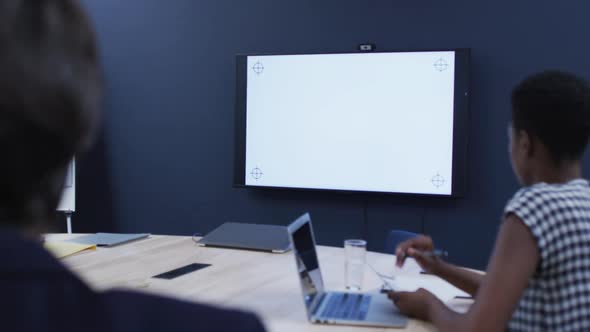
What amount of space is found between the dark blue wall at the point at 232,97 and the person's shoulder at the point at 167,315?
9.42 ft

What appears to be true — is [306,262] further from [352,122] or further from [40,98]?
[352,122]

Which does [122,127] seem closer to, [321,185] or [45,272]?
[321,185]

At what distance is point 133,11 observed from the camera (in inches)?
169

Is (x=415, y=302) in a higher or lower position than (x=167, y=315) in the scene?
lower

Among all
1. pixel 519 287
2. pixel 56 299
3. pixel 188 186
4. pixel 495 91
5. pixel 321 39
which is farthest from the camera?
pixel 188 186

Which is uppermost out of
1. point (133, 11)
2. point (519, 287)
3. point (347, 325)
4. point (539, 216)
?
point (133, 11)

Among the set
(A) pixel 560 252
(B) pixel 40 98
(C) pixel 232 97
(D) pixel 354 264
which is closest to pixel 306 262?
(D) pixel 354 264

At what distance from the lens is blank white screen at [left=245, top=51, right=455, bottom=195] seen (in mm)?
3432

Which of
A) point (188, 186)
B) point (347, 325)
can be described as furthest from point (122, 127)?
point (347, 325)

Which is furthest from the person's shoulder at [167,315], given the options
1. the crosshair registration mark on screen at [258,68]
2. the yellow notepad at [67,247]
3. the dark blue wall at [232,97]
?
the crosshair registration mark on screen at [258,68]

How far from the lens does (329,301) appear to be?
164 centimetres

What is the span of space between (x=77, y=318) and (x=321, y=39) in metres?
3.51

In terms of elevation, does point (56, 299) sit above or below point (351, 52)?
below

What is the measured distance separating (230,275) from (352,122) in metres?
1.85
